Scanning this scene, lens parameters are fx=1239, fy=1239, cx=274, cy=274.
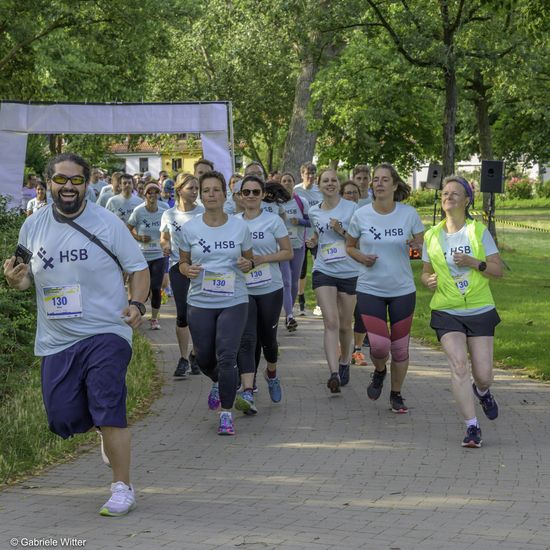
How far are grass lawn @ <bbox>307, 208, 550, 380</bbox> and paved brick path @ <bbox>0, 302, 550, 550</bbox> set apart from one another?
2156 mm

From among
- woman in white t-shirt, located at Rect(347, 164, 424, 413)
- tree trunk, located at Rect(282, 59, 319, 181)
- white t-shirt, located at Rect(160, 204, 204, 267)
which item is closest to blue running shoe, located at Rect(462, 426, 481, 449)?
woman in white t-shirt, located at Rect(347, 164, 424, 413)

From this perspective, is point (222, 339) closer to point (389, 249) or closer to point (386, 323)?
point (386, 323)

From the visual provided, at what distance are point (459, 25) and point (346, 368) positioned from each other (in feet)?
45.5

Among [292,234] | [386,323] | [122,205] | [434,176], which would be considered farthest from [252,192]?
[434,176]

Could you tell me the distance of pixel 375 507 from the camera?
695 centimetres

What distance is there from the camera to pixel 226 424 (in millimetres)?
9328

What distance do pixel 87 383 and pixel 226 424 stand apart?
275cm

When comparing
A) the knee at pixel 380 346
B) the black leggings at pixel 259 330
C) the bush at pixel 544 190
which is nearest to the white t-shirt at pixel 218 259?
the black leggings at pixel 259 330

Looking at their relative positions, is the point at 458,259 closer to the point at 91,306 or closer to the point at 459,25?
the point at 91,306

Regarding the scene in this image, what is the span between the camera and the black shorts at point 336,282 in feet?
37.7

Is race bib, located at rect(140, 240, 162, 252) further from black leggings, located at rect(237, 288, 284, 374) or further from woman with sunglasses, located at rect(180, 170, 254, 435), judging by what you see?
woman with sunglasses, located at rect(180, 170, 254, 435)

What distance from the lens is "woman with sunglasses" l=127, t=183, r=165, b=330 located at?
15.0m

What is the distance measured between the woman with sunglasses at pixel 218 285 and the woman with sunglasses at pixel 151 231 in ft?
17.6

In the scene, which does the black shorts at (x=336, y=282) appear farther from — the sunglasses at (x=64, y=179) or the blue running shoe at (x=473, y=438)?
the sunglasses at (x=64, y=179)
